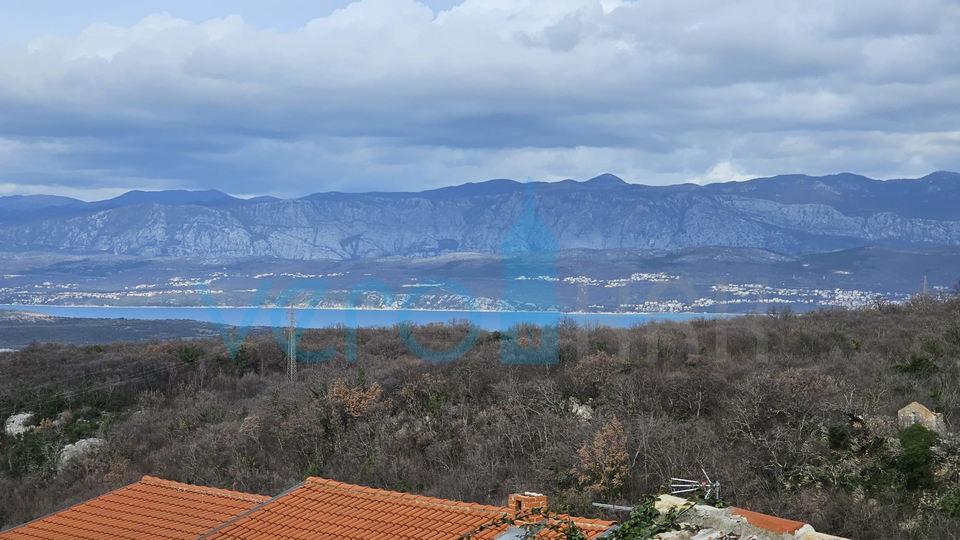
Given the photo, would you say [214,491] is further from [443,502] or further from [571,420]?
[571,420]

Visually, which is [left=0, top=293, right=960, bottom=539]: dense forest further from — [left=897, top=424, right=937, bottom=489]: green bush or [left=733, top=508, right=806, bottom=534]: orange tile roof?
[left=733, top=508, right=806, bottom=534]: orange tile roof

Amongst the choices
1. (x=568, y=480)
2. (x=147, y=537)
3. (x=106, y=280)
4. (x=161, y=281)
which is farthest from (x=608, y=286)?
(x=106, y=280)

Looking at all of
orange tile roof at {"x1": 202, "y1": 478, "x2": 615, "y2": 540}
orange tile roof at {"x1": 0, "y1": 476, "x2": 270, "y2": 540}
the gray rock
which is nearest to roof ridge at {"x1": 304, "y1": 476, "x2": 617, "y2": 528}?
orange tile roof at {"x1": 202, "y1": 478, "x2": 615, "y2": 540}

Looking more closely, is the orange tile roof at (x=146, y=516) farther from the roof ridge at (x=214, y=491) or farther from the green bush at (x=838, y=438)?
the green bush at (x=838, y=438)

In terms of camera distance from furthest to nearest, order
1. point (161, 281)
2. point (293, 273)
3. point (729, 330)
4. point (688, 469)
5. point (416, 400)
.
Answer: point (161, 281) < point (293, 273) < point (729, 330) < point (416, 400) < point (688, 469)

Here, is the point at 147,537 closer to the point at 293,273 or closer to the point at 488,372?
the point at 488,372

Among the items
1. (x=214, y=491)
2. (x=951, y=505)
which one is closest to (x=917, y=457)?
(x=951, y=505)
